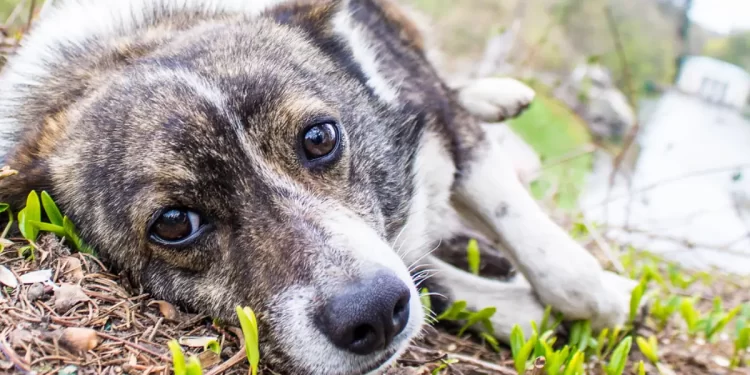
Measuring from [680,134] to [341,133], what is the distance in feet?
19.1

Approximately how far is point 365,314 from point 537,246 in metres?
1.35

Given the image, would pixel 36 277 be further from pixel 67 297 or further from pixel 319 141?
pixel 319 141

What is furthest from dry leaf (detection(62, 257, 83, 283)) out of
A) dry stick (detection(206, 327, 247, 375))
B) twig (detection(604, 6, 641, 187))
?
twig (detection(604, 6, 641, 187))

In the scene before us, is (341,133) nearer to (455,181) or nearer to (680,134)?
(455,181)

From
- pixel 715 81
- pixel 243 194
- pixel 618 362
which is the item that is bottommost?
pixel 715 81

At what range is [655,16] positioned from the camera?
26.5ft

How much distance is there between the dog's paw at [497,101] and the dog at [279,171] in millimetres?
322

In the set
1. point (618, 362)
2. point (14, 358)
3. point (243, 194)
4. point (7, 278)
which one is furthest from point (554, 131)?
point (14, 358)

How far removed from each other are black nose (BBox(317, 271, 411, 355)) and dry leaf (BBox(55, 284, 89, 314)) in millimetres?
772

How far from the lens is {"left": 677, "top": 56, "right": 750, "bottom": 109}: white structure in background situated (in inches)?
269

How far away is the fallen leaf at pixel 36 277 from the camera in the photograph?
1.97 meters

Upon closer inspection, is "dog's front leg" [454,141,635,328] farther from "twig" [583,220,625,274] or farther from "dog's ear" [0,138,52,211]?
"dog's ear" [0,138,52,211]

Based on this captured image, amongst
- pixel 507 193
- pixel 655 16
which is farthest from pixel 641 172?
pixel 507 193

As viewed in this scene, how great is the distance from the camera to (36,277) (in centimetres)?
199
